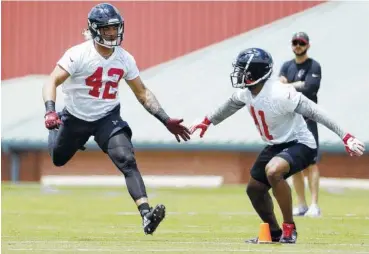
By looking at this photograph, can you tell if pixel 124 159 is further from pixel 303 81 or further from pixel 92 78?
pixel 303 81

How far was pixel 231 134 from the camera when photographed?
90.8 ft

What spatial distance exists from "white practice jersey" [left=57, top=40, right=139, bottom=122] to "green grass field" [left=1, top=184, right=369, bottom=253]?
3.96ft

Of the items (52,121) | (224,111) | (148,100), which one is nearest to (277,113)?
(224,111)

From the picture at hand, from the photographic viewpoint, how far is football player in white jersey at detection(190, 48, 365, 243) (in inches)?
457

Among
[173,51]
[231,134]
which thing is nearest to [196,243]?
[231,134]

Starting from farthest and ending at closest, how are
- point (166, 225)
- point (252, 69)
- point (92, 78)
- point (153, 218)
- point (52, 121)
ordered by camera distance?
point (166, 225) < point (92, 78) < point (252, 69) < point (52, 121) < point (153, 218)

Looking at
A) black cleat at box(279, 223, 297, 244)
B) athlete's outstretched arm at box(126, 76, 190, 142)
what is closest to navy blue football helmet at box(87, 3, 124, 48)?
athlete's outstretched arm at box(126, 76, 190, 142)

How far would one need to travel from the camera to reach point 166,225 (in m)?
14.2

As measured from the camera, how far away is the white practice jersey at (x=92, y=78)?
39.9ft

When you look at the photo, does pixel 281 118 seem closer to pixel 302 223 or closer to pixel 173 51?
pixel 302 223

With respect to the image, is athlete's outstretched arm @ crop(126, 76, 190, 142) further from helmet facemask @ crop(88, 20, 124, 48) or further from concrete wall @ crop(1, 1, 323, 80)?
concrete wall @ crop(1, 1, 323, 80)

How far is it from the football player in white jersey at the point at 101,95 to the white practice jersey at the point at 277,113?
0.92 meters

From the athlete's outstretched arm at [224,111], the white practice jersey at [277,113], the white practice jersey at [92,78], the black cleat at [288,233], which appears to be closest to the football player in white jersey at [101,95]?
the white practice jersey at [92,78]

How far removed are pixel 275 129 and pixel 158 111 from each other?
50.6 inches
